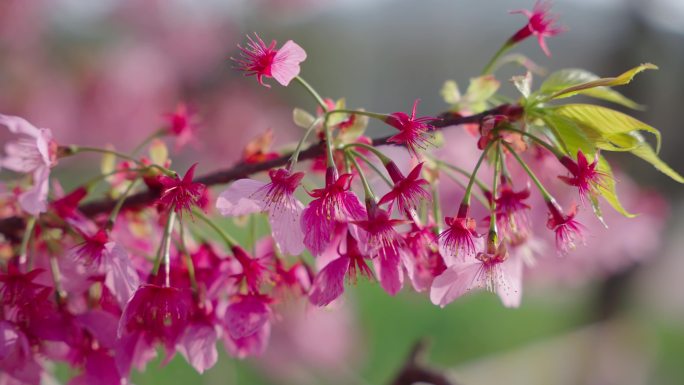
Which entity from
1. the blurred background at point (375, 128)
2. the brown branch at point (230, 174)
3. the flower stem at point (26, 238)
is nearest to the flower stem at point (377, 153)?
the brown branch at point (230, 174)

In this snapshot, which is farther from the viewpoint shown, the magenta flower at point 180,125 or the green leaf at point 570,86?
the magenta flower at point 180,125

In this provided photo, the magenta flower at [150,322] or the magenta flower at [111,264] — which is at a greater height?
the magenta flower at [111,264]

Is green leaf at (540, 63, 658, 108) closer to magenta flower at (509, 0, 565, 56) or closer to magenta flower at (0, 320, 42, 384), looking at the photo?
magenta flower at (509, 0, 565, 56)

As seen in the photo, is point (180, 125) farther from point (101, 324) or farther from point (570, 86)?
point (570, 86)

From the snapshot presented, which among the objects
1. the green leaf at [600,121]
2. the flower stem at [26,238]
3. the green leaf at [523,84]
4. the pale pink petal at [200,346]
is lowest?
the pale pink petal at [200,346]

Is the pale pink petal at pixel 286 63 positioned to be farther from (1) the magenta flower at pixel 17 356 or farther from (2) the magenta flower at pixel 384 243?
(1) the magenta flower at pixel 17 356

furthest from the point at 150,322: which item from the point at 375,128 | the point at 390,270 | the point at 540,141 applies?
the point at 375,128

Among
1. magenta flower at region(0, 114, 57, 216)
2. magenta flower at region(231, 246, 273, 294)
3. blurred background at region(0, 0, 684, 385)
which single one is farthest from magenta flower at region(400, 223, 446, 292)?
blurred background at region(0, 0, 684, 385)
